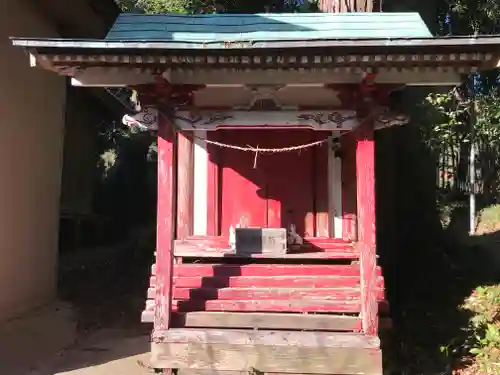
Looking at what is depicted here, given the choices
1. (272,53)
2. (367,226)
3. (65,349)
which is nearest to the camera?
(272,53)

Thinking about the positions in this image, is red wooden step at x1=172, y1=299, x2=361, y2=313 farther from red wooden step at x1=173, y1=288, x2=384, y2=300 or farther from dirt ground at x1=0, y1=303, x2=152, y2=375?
dirt ground at x1=0, y1=303, x2=152, y2=375

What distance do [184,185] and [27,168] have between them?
10.7ft

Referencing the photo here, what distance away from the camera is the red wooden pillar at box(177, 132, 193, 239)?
809cm

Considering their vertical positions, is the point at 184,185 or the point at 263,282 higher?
the point at 184,185

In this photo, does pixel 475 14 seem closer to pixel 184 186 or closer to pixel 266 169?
pixel 266 169

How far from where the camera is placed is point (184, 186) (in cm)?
815

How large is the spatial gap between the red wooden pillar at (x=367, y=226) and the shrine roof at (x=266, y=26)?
1.60m

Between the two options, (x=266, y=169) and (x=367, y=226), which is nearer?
(x=367, y=226)

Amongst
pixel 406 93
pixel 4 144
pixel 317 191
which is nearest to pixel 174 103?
pixel 317 191

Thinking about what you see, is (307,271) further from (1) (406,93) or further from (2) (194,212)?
(1) (406,93)

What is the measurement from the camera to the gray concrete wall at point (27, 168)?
880 cm

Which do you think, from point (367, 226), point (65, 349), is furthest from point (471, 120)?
point (65, 349)

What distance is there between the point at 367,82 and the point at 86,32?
7.83m

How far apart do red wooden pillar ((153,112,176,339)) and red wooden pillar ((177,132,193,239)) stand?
5.04 feet
